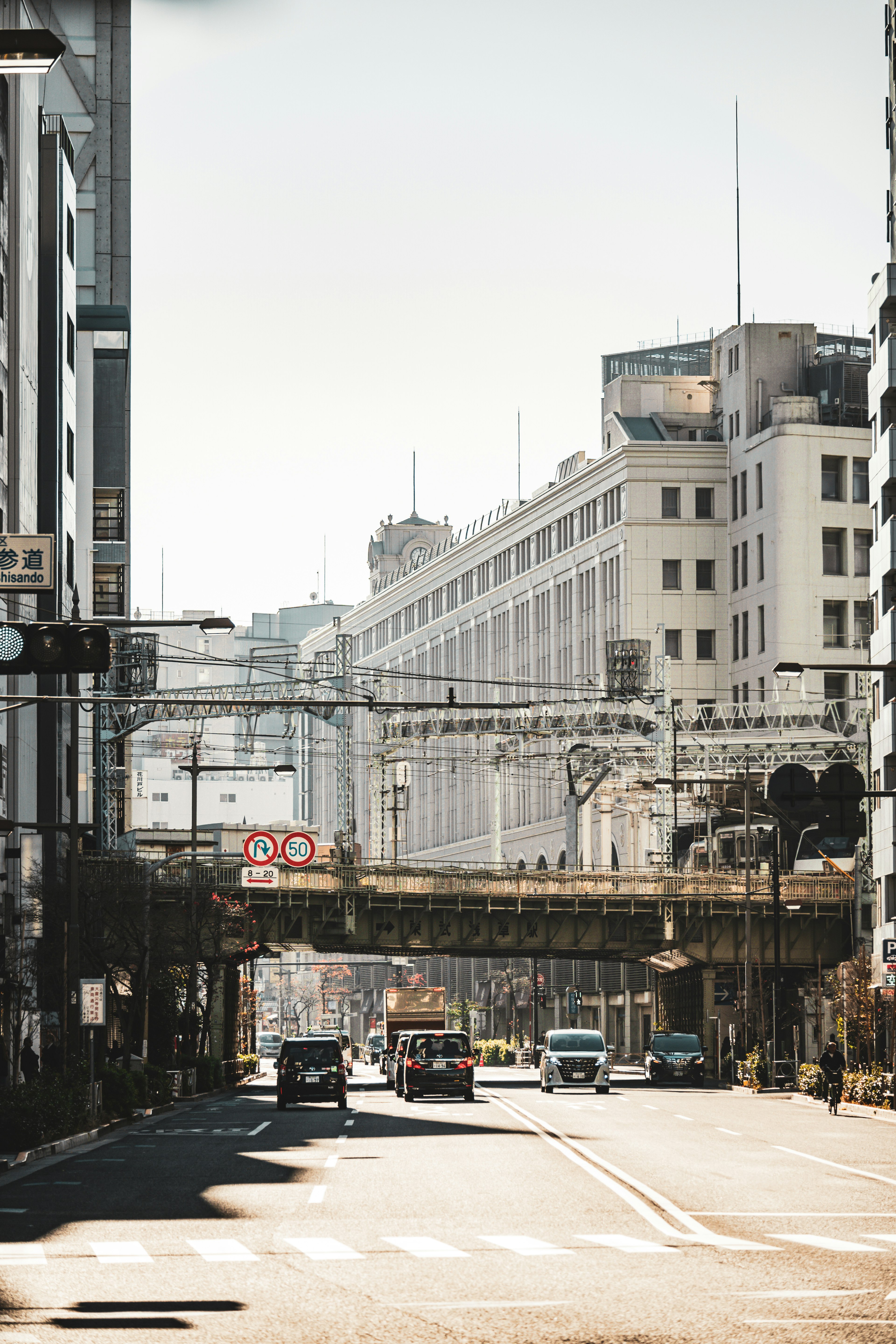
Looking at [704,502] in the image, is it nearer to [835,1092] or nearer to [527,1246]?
[835,1092]

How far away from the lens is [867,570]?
4786 inches

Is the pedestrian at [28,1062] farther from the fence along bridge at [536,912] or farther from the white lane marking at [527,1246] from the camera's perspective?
the white lane marking at [527,1246]

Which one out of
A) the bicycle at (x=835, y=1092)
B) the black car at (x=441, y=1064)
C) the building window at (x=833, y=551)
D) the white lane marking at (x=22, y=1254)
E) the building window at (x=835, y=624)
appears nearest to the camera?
the white lane marking at (x=22, y=1254)

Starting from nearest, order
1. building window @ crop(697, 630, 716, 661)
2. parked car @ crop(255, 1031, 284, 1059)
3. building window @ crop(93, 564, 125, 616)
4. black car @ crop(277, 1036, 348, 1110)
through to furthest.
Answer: black car @ crop(277, 1036, 348, 1110) < building window @ crop(93, 564, 125, 616) < building window @ crop(697, 630, 716, 661) < parked car @ crop(255, 1031, 284, 1059)

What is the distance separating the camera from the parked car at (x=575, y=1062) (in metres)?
57.3

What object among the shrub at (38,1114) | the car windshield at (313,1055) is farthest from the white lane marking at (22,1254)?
the car windshield at (313,1055)

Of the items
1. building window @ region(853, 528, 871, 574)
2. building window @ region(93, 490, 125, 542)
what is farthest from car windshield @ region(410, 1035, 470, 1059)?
building window @ region(853, 528, 871, 574)

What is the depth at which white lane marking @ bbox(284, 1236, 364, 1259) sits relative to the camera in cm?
1567

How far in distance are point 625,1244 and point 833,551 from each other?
108 meters

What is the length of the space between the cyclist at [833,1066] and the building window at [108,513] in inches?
2124

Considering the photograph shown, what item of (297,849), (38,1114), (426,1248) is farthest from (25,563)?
(297,849)

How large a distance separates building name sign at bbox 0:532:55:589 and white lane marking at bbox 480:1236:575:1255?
11436 millimetres

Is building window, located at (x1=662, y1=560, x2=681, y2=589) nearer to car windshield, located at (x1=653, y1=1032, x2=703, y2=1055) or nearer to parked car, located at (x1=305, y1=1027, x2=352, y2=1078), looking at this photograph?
parked car, located at (x1=305, y1=1027, x2=352, y2=1078)

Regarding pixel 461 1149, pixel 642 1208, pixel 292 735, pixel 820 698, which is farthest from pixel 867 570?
pixel 642 1208
